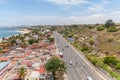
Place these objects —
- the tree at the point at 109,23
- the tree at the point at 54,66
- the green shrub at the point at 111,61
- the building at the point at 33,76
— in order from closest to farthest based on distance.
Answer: the tree at the point at 54,66, the building at the point at 33,76, the green shrub at the point at 111,61, the tree at the point at 109,23

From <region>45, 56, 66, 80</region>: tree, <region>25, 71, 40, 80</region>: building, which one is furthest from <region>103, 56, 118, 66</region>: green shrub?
<region>25, 71, 40, 80</region>: building

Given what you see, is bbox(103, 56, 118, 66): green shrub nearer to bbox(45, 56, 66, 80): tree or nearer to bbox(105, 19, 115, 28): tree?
bbox(45, 56, 66, 80): tree

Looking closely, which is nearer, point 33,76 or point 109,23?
point 33,76

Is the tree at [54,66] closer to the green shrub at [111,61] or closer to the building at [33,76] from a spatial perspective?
the building at [33,76]

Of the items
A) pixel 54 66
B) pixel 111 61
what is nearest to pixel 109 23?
pixel 111 61

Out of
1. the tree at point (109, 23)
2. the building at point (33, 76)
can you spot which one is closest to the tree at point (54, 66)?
the building at point (33, 76)

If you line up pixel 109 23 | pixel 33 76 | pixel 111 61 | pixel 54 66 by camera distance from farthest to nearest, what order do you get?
pixel 109 23, pixel 111 61, pixel 33 76, pixel 54 66

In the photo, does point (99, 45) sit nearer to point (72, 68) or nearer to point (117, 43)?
point (117, 43)

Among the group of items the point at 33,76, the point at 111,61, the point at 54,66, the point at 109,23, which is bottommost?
the point at 33,76

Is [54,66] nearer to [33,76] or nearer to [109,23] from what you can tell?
[33,76]

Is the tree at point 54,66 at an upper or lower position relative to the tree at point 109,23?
lower

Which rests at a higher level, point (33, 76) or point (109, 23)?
point (109, 23)
